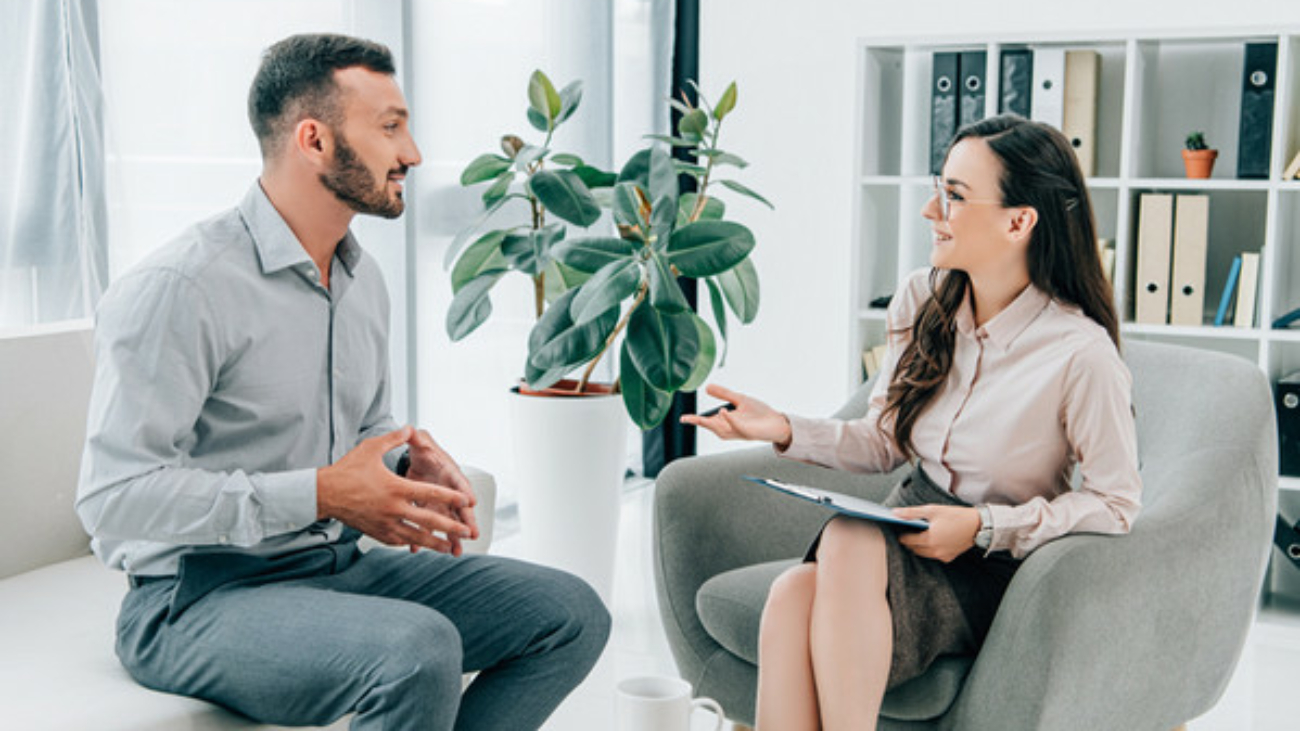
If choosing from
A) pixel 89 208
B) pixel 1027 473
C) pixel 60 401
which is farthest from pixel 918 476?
pixel 89 208

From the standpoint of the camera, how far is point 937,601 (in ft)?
6.40

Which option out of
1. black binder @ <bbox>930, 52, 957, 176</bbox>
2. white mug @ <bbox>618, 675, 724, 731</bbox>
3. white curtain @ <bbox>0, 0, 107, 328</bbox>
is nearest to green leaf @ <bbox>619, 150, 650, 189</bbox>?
black binder @ <bbox>930, 52, 957, 176</bbox>

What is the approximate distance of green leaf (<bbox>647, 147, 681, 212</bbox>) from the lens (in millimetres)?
2756

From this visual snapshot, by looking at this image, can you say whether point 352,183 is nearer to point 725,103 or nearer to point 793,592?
point 793,592

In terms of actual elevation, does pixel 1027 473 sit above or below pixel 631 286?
below

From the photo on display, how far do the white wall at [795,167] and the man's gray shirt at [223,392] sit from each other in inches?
103

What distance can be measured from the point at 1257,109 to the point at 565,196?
174 cm

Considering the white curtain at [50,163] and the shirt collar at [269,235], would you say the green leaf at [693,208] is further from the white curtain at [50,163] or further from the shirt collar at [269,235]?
the shirt collar at [269,235]

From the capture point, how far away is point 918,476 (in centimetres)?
217

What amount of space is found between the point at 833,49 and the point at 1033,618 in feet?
9.47

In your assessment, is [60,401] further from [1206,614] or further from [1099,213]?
[1099,213]

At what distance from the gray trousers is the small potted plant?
7.28 feet

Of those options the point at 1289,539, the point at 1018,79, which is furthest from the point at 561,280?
the point at 1289,539

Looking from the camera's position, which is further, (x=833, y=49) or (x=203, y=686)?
(x=833, y=49)
